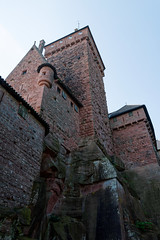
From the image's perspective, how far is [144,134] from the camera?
1627 cm

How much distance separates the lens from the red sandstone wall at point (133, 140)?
15265 millimetres

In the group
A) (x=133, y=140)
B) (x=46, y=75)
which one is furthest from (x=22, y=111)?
Answer: (x=133, y=140)

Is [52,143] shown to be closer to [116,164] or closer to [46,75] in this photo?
[46,75]

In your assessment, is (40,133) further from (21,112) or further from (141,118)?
(141,118)

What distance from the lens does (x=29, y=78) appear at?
40.2 ft

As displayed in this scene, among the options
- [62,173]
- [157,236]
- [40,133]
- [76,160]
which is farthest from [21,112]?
[157,236]

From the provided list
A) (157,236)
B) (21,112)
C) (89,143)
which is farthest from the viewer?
(89,143)

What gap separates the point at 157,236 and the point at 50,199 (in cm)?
494

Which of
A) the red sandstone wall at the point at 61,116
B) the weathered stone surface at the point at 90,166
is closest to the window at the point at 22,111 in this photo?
the red sandstone wall at the point at 61,116

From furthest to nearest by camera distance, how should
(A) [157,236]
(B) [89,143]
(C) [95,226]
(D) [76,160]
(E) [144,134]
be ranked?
(E) [144,134], (B) [89,143], (D) [76,160], (A) [157,236], (C) [95,226]

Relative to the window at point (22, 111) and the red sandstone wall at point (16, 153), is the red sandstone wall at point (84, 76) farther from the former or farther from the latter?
the window at point (22, 111)

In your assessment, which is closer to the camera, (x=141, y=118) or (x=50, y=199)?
(x=50, y=199)

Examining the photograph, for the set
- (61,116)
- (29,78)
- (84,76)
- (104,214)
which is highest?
(84,76)

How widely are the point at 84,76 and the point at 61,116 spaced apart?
5.60 meters
